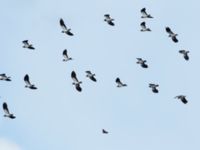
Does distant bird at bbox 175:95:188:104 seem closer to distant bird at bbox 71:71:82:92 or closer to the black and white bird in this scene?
the black and white bird

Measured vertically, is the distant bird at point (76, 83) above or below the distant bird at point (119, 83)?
below

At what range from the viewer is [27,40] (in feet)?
483

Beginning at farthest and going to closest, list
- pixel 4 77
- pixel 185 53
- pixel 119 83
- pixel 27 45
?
pixel 119 83
pixel 185 53
pixel 27 45
pixel 4 77

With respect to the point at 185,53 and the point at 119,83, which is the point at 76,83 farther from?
the point at 185,53

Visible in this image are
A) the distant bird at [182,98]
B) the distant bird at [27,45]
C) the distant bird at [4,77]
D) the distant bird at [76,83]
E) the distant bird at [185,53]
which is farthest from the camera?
the distant bird at [182,98]

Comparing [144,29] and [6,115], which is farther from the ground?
[144,29]

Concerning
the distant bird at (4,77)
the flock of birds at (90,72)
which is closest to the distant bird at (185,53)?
the flock of birds at (90,72)

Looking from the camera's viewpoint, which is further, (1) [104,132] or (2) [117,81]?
(2) [117,81]

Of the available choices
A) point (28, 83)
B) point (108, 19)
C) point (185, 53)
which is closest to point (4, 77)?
point (28, 83)

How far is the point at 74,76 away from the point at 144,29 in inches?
572

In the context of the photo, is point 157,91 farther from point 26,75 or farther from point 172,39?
point 26,75

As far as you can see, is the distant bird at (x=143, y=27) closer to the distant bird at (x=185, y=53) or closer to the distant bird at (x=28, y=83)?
the distant bird at (x=185, y=53)

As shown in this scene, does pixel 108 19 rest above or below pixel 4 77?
above

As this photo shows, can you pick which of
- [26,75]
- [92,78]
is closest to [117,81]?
[92,78]
